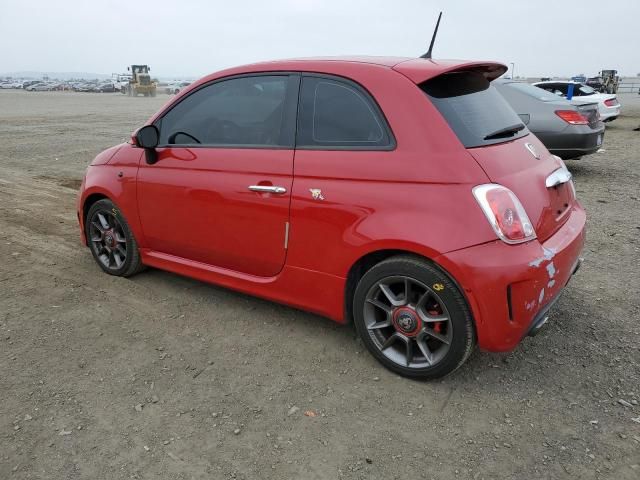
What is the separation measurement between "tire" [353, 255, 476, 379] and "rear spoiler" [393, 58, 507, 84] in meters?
1.01

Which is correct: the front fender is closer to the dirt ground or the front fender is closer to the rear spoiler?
the dirt ground

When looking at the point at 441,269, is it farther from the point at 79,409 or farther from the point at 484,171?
the point at 79,409

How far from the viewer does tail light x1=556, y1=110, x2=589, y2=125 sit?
7.94 metres

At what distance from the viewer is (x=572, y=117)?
26.1 feet

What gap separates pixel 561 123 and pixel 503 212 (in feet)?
20.7

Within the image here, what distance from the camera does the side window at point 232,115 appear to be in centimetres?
330

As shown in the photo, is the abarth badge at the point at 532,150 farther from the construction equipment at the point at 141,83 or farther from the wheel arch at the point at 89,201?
the construction equipment at the point at 141,83

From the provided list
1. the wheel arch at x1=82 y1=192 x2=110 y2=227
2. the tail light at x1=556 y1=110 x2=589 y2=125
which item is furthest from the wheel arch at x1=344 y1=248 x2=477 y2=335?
the tail light at x1=556 y1=110 x2=589 y2=125

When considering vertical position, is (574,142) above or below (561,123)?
below

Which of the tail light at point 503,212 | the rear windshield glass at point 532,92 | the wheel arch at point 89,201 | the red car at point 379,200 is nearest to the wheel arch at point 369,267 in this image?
the red car at point 379,200

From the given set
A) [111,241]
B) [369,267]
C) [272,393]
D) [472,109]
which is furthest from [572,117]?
[272,393]

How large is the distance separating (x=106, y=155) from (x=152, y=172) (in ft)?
2.35

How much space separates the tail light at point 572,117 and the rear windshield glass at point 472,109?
17.7 ft

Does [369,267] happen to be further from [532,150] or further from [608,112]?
[608,112]
